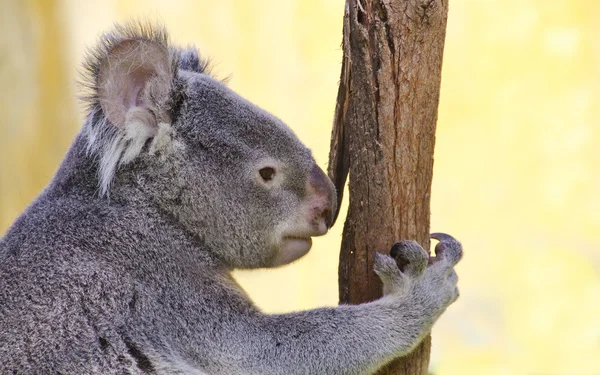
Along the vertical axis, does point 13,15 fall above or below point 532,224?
above

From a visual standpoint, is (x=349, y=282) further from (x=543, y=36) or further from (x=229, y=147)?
(x=543, y=36)

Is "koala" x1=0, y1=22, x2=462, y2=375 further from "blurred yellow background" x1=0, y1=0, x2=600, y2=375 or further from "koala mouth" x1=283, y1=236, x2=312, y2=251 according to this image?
"blurred yellow background" x1=0, y1=0, x2=600, y2=375

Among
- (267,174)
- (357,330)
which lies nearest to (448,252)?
(357,330)

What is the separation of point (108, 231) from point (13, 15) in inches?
269

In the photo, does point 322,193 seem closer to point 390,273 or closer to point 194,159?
point 390,273

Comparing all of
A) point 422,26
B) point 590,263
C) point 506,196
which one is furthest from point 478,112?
point 422,26

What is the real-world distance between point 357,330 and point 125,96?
121 centimetres

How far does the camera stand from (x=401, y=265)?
280cm

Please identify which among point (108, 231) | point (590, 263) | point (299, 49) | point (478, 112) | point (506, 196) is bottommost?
point (108, 231)

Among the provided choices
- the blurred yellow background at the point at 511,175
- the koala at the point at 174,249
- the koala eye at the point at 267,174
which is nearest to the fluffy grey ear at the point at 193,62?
the koala at the point at 174,249

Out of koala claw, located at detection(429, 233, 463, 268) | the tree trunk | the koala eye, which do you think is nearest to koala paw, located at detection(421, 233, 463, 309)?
koala claw, located at detection(429, 233, 463, 268)

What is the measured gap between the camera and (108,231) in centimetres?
272

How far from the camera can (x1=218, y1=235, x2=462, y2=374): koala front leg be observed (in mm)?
2658

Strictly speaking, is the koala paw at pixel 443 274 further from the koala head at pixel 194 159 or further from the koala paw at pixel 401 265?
the koala head at pixel 194 159
